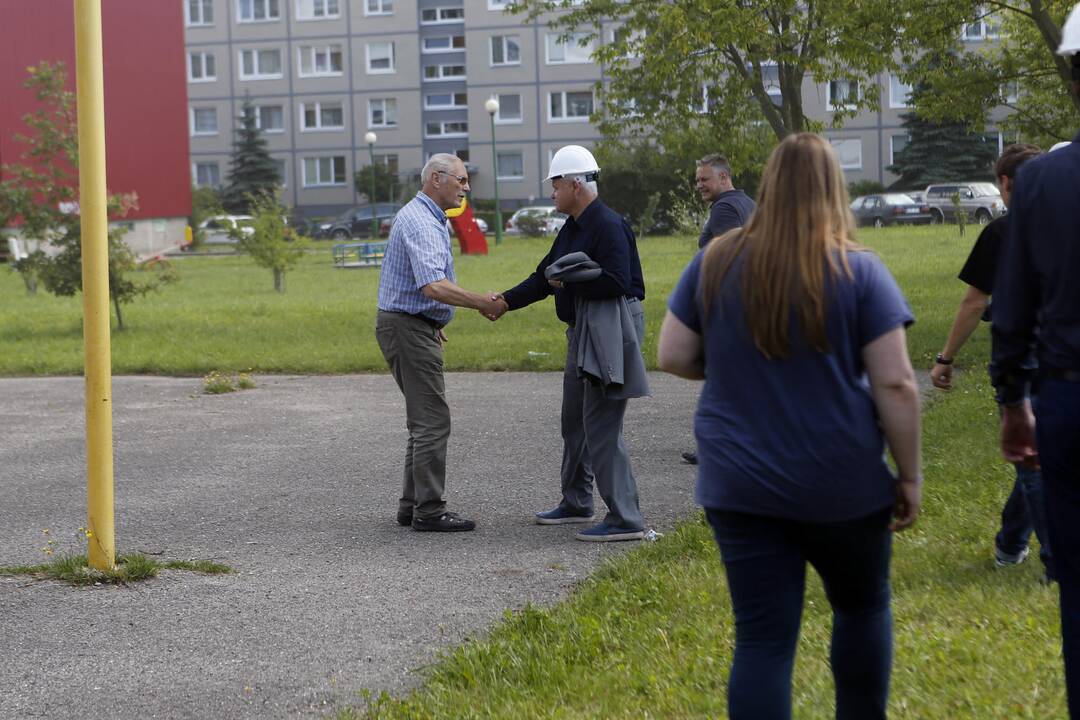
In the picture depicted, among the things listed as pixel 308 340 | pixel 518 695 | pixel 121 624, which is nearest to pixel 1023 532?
pixel 518 695

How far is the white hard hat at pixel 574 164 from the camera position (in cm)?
716

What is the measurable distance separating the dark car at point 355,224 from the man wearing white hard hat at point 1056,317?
206 ft

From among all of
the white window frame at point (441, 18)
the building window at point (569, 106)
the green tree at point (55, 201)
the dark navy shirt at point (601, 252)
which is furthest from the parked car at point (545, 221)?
the dark navy shirt at point (601, 252)

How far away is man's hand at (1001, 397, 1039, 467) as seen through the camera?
3.67 meters

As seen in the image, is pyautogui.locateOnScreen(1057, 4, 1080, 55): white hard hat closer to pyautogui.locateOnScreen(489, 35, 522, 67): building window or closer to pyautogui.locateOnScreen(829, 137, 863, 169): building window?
pyautogui.locateOnScreen(829, 137, 863, 169): building window

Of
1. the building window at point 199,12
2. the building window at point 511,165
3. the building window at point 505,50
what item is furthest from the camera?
the building window at point 199,12

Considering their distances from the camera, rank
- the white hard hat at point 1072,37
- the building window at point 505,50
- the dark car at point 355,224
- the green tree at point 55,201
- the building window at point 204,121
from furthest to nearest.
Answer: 1. the building window at point 204,121
2. the building window at point 505,50
3. the dark car at point 355,224
4. the green tree at point 55,201
5. the white hard hat at point 1072,37

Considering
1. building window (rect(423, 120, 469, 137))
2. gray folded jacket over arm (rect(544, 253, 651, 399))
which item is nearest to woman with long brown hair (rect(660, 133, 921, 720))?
gray folded jacket over arm (rect(544, 253, 651, 399))

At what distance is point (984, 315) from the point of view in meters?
6.11

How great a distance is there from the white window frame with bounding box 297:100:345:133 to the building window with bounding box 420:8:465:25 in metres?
6.86

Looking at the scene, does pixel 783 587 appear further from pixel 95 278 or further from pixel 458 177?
pixel 458 177

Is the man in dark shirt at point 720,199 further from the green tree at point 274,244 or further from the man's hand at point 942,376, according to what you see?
the green tree at point 274,244

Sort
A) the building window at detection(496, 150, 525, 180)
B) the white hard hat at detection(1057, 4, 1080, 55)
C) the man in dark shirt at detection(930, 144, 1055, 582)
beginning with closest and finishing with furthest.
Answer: the white hard hat at detection(1057, 4, 1080, 55), the man in dark shirt at detection(930, 144, 1055, 582), the building window at detection(496, 150, 525, 180)

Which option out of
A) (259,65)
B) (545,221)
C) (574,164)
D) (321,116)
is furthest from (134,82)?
(574,164)
